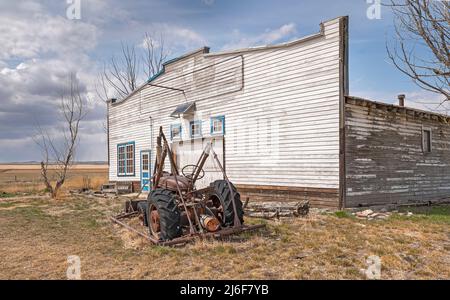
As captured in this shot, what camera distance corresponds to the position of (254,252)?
586 cm

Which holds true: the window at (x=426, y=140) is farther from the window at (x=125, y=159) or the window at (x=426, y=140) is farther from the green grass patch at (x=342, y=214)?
the window at (x=125, y=159)

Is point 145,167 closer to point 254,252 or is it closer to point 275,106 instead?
point 275,106

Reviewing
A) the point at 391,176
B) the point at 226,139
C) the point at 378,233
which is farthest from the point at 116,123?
the point at 378,233

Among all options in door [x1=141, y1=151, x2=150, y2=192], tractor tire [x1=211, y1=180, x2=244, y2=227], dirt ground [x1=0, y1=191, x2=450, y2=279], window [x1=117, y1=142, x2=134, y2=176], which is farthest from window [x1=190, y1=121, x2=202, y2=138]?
tractor tire [x1=211, y1=180, x2=244, y2=227]

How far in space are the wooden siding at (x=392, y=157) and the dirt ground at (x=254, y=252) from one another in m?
1.91

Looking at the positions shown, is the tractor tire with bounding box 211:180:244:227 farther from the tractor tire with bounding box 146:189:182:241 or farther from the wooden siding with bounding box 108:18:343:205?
the wooden siding with bounding box 108:18:343:205

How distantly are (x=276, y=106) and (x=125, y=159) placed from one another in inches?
445

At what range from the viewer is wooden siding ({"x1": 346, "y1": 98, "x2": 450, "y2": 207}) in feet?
33.8

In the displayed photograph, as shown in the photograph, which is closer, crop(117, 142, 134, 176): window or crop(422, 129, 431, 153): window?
crop(422, 129, 431, 153): window

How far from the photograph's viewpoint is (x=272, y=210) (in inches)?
372

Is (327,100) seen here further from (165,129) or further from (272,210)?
(165,129)

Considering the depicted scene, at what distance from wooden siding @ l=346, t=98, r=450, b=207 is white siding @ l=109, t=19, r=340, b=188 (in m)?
0.74

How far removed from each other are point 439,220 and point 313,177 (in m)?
3.49

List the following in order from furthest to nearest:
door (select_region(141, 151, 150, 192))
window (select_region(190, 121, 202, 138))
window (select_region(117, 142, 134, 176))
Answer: window (select_region(117, 142, 134, 176))
door (select_region(141, 151, 150, 192))
window (select_region(190, 121, 202, 138))
